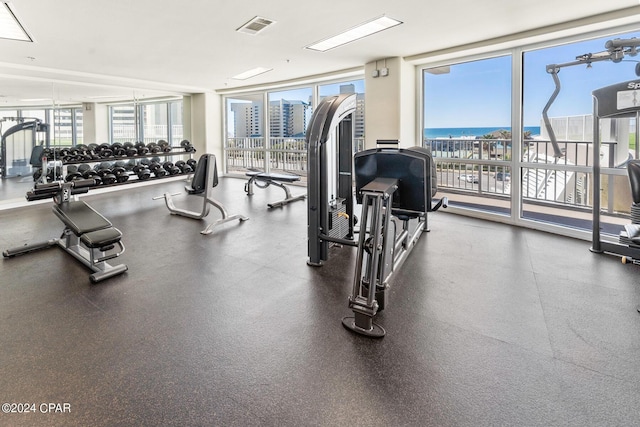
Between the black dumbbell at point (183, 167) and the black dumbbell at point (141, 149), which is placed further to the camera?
the black dumbbell at point (183, 167)

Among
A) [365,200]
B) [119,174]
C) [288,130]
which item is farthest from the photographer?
[288,130]

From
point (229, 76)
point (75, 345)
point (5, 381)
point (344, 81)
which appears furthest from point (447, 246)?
point (229, 76)

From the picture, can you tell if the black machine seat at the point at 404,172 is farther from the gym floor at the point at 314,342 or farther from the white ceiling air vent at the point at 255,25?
the white ceiling air vent at the point at 255,25

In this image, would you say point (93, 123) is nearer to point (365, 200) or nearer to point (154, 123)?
point (154, 123)

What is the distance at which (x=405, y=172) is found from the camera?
108 inches

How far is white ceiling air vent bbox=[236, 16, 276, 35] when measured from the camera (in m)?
3.79

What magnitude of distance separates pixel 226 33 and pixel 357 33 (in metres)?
1.57

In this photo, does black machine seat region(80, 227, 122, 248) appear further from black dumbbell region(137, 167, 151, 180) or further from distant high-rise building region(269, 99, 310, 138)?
distant high-rise building region(269, 99, 310, 138)

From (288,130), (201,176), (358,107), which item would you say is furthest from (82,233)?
(288,130)

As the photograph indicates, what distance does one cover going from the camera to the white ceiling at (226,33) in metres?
3.39

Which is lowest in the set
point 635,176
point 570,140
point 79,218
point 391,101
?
point 79,218

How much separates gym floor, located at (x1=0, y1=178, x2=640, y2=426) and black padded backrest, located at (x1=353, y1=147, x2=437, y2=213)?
64 cm

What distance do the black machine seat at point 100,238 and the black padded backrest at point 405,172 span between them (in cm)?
210

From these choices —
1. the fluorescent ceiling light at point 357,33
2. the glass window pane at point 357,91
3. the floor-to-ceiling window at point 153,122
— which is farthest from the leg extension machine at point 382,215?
the floor-to-ceiling window at point 153,122
